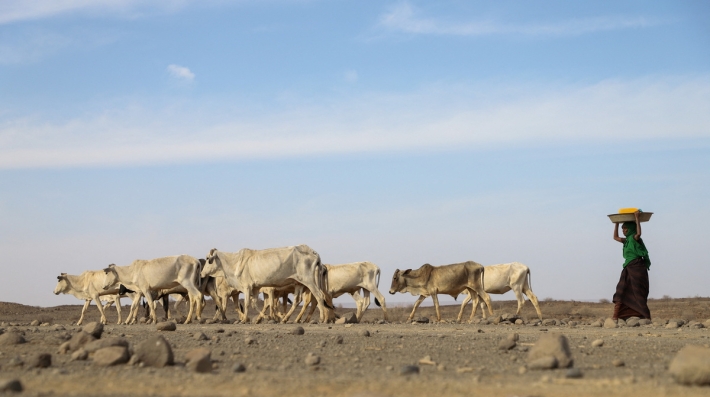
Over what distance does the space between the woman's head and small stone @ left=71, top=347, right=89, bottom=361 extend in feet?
48.7

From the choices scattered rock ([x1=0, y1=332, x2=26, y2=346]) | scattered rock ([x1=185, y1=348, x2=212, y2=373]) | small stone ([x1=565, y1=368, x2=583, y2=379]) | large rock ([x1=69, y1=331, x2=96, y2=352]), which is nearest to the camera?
small stone ([x1=565, y1=368, x2=583, y2=379])

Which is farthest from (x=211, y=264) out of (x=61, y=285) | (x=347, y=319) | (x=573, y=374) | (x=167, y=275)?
(x=573, y=374)

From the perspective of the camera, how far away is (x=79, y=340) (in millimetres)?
10250

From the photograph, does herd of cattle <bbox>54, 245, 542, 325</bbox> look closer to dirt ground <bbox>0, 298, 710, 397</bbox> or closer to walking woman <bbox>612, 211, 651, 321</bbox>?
walking woman <bbox>612, 211, 651, 321</bbox>

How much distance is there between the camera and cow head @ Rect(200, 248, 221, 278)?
25.0 metres

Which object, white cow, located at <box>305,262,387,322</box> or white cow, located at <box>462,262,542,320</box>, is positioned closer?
white cow, located at <box>305,262,387,322</box>

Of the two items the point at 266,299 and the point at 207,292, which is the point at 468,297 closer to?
the point at 266,299

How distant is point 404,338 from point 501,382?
5893 millimetres

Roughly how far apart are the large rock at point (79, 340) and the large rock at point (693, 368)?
7.01 m

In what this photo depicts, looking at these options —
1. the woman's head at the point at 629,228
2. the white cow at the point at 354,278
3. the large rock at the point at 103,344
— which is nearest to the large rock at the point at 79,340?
the large rock at the point at 103,344

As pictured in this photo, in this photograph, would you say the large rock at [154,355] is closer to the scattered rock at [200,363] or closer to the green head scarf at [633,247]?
the scattered rock at [200,363]

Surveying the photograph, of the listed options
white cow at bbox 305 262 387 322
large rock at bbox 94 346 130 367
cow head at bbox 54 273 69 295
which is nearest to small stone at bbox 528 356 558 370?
large rock at bbox 94 346 130 367

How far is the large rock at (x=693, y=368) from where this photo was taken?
723cm

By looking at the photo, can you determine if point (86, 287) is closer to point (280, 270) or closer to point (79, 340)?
point (280, 270)
